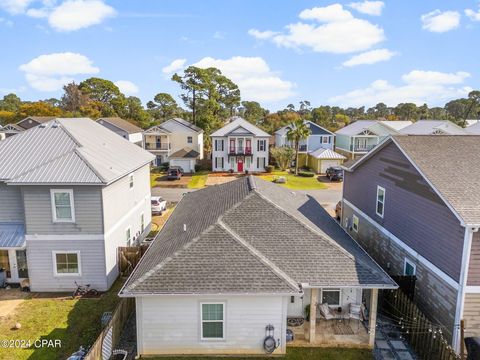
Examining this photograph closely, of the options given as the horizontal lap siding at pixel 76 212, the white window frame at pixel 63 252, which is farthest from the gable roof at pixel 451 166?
the white window frame at pixel 63 252

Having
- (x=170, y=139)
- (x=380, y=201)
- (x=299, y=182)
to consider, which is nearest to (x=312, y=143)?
(x=299, y=182)

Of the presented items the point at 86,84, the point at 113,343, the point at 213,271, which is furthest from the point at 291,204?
the point at 86,84

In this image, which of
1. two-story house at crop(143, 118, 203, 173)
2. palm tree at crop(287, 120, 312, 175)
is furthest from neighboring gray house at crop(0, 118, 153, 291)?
palm tree at crop(287, 120, 312, 175)

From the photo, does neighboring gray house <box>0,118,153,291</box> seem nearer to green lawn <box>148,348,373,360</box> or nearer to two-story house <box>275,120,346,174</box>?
green lawn <box>148,348,373,360</box>

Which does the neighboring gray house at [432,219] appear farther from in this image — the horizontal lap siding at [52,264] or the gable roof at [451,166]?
the horizontal lap siding at [52,264]

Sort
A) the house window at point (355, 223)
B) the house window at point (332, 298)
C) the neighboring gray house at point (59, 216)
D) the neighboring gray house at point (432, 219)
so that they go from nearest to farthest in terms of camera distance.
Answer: the neighboring gray house at point (432, 219)
the house window at point (332, 298)
the neighboring gray house at point (59, 216)
the house window at point (355, 223)

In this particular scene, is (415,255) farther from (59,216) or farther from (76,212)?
(59,216)
